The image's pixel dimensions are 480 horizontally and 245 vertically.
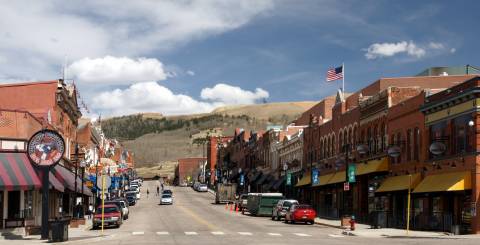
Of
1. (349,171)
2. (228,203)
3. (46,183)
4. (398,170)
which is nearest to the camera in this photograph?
(46,183)

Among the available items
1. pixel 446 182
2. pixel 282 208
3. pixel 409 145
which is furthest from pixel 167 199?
pixel 446 182

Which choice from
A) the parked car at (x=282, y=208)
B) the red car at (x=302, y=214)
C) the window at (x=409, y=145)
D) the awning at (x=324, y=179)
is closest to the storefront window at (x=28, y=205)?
the red car at (x=302, y=214)

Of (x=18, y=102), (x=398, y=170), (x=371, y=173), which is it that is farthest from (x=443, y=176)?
(x=18, y=102)

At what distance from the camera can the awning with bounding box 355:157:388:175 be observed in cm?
5356

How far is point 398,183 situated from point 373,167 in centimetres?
583

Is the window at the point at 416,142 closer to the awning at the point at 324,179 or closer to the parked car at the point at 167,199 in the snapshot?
the awning at the point at 324,179

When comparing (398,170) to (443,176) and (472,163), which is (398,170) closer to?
(443,176)

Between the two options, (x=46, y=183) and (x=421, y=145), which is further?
(x=421, y=145)

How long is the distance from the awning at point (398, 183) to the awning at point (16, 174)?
885 inches

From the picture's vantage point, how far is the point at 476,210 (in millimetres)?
38781

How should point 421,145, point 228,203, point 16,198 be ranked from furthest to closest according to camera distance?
point 228,203
point 421,145
point 16,198

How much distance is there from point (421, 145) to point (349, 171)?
9.23 m

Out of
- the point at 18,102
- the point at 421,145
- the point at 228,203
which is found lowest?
the point at 228,203

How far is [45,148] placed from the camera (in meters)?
36.3
